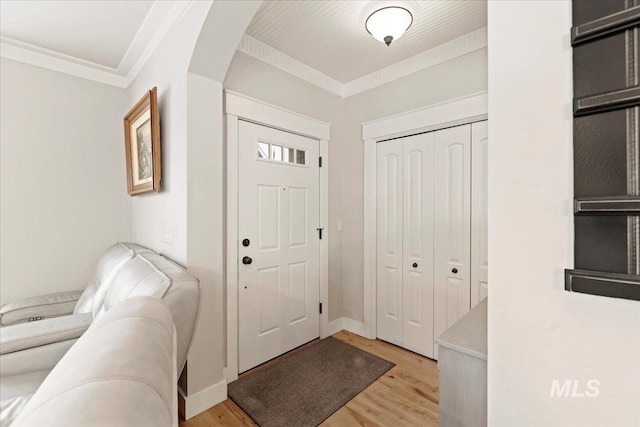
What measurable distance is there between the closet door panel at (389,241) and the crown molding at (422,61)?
0.62m

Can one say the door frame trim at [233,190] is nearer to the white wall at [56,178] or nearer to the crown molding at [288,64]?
the crown molding at [288,64]

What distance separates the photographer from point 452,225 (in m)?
2.37

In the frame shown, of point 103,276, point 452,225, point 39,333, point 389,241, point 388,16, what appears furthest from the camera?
point 389,241

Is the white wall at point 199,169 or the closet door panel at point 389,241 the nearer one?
the white wall at point 199,169

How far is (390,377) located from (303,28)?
2721 millimetres

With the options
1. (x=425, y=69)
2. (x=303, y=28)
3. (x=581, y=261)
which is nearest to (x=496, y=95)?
(x=581, y=261)

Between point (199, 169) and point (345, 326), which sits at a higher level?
point (199, 169)

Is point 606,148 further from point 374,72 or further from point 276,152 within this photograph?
point 374,72

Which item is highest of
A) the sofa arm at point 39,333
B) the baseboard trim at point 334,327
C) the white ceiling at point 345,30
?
the white ceiling at point 345,30

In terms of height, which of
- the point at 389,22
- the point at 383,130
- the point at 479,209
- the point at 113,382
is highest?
the point at 389,22

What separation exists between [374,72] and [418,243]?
5.63 ft

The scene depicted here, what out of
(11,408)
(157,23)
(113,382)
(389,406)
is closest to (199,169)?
(157,23)

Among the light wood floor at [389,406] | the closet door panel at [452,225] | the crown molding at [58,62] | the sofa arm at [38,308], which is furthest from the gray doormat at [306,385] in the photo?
the crown molding at [58,62]

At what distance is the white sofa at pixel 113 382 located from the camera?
0.46 meters
